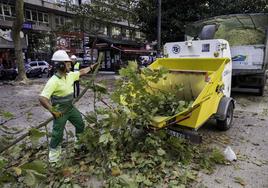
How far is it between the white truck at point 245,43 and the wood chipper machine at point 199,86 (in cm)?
179

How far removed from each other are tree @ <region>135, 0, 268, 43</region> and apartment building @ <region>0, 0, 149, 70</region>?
26.8 ft

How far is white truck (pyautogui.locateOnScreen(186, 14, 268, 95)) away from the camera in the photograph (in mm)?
8555

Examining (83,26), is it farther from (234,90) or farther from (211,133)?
(211,133)

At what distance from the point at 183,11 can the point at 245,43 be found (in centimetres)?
946

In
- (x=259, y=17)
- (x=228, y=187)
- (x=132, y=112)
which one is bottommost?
(x=228, y=187)

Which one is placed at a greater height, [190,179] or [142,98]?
[142,98]

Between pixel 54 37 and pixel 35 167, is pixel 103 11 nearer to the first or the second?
pixel 54 37

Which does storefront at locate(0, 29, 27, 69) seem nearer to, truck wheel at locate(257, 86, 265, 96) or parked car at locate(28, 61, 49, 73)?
parked car at locate(28, 61, 49, 73)

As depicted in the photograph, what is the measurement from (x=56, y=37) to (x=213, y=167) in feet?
99.0

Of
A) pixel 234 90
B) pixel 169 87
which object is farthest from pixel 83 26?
pixel 169 87

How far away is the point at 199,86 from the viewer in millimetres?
5605

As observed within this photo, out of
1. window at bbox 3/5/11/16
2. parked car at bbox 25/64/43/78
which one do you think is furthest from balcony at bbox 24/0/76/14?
parked car at bbox 25/64/43/78

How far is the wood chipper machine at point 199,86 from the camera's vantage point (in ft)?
14.8

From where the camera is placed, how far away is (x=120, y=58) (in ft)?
87.4
